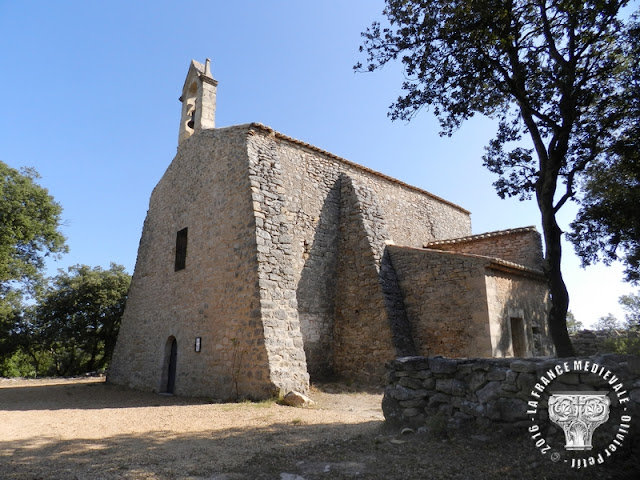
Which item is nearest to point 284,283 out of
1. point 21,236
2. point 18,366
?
point 21,236

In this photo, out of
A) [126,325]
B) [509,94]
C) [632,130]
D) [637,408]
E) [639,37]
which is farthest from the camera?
[126,325]

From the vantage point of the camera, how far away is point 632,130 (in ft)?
26.7

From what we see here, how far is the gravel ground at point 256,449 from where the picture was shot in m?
3.74

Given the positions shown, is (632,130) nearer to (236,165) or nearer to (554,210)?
(554,210)

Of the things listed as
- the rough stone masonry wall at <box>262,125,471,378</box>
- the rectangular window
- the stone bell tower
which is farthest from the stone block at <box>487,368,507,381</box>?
the stone bell tower

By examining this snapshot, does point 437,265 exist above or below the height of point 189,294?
above

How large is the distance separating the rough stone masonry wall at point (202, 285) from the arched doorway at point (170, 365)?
114mm

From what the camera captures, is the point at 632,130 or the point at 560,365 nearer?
the point at 560,365

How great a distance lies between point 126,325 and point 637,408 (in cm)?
1460

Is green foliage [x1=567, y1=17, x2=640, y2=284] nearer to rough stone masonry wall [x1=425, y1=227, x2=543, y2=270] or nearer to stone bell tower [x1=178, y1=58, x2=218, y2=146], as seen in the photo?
rough stone masonry wall [x1=425, y1=227, x2=543, y2=270]

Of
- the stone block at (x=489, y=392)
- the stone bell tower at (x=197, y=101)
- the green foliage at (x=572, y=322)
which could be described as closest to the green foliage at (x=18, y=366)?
the stone bell tower at (x=197, y=101)

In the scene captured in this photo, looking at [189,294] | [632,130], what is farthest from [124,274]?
[632,130]

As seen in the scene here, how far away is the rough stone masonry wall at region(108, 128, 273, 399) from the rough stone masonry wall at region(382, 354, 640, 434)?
3.84 metres

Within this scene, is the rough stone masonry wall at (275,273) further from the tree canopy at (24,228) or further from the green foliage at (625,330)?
the tree canopy at (24,228)
